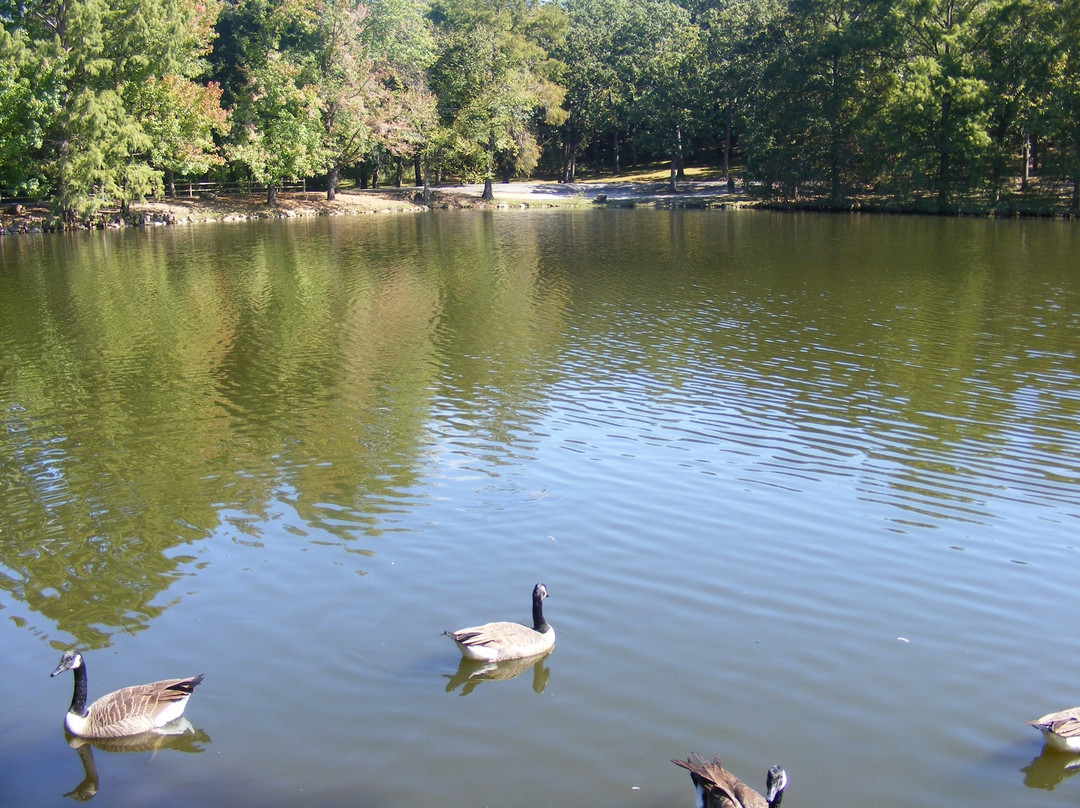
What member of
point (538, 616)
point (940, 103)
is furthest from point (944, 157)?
point (538, 616)

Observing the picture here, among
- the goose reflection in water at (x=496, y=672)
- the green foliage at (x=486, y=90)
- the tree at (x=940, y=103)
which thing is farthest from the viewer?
the green foliage at (x=486, y=90)

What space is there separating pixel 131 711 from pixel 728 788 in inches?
153

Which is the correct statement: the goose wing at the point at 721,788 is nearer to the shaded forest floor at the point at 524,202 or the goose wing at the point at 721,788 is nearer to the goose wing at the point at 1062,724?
the goose wing at the point at 1062,724

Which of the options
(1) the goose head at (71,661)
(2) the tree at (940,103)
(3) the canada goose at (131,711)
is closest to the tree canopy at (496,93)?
(2) the tree at (940,103)

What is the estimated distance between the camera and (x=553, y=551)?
30.2 feet

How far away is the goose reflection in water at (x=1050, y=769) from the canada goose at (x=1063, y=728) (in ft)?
0.25

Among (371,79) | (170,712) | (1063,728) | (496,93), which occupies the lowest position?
(1063,728)

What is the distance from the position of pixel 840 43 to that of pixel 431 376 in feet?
160

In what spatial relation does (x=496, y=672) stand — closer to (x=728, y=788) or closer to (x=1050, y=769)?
(x=728, y=788)

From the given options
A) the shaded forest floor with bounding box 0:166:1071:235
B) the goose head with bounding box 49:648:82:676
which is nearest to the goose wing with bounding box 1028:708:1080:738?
the goose head with bounding box 49:648:82:676

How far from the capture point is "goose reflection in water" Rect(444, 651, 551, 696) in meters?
7.02

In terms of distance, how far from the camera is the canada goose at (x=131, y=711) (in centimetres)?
624

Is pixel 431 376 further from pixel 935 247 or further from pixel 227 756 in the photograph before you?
pixel 935 247

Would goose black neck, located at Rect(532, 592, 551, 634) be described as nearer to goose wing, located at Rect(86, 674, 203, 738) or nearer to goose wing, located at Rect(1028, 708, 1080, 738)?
goose wing, located at Rect(86, 674, 203, 738)
